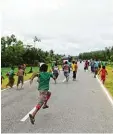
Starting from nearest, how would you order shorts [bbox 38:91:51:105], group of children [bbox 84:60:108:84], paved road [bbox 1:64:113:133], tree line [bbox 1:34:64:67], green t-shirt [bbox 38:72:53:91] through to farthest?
paved road [bbox 1:64:113:133]
shorts [bbox 38:91:51:105]
green t-shirt [bbox 38:72:53:91]
group of children [bbox 84:60:108:84]
tree line [bbox 1:34:64:67]

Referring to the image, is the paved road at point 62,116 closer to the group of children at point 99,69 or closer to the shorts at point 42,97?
the shorts at point 42,97

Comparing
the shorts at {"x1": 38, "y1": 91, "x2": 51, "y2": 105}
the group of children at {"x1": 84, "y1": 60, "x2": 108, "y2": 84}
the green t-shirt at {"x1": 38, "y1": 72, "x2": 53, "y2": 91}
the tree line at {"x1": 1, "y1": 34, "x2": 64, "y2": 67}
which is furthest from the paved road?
the tree line at {"x1": 1, "y1": 34, "x2": 64, "y2": 67}

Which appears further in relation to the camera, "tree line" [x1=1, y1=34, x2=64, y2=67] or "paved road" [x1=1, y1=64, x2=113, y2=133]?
"tree line" [x1=1, y1=34, x2=64, y2=67]

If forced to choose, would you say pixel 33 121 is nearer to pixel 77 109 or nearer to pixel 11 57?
pixel 77 109

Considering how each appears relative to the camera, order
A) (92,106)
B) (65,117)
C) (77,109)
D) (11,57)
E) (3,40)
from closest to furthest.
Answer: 1. (65,117)
2. (77,109)
3. (92,106)
4. (11,57)
5. (3,40)

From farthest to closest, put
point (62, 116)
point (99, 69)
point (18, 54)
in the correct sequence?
1. point (18, 54)
2. point (99, 69)
3. point (62, 116)

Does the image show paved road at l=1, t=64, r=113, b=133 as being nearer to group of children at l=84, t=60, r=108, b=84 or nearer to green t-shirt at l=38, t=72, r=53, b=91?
green t-shirt at l=38, t=72, r=53, b=91

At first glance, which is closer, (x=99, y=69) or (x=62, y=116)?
(x=62, y=116)

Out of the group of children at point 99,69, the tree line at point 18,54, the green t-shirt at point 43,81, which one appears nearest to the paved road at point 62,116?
the green t-shirt at point 43,81

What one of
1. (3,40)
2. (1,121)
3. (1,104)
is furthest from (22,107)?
(3,40)

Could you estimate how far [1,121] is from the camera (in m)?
10.6

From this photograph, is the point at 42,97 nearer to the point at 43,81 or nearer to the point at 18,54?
the point at 43,81

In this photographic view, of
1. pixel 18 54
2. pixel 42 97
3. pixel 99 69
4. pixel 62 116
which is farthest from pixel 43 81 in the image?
pixel 18 54

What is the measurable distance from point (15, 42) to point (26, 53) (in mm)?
9420
